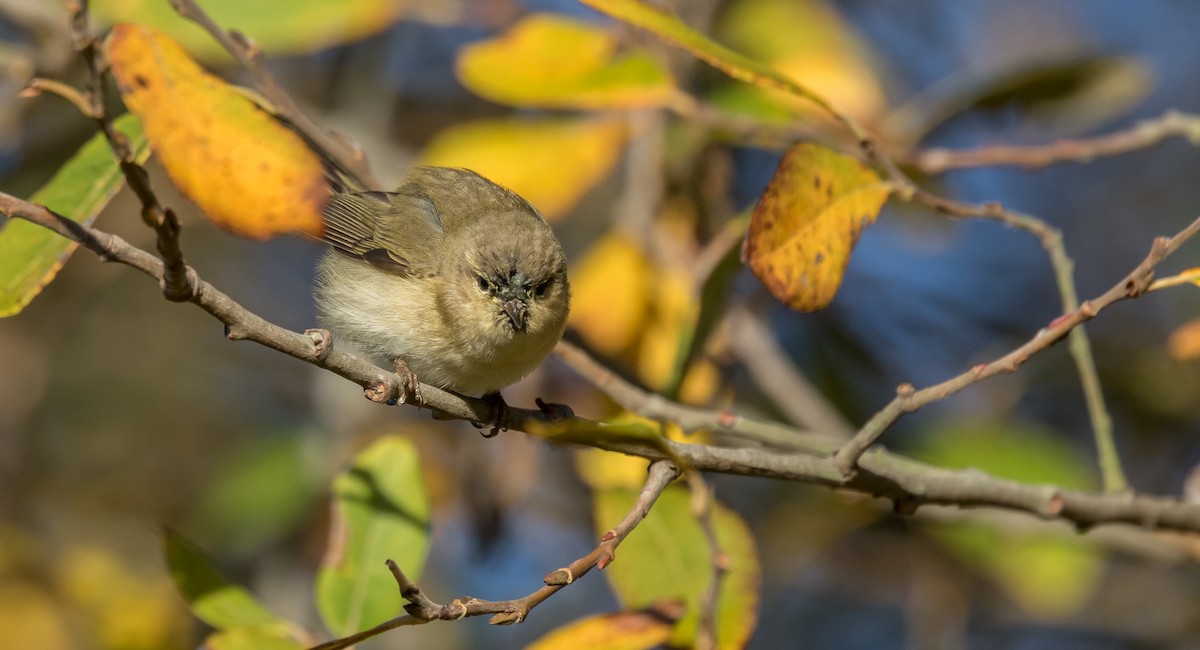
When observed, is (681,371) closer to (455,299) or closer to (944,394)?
(455,299)

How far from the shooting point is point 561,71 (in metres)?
2.81

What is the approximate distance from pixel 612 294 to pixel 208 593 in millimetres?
1433

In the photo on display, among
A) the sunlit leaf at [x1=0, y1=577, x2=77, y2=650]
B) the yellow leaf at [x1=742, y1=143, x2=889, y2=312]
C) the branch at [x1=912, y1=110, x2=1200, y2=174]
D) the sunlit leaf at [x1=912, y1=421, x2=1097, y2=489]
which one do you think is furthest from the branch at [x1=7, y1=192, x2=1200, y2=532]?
the sunlit leaf at [x1=0, y1=577, x2=77, y2=650]

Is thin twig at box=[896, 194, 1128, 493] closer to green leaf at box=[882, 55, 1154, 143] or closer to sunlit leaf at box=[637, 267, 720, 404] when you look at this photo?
green leaf at box=[882, 55, 1154, 143]

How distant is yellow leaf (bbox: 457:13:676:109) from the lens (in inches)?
107

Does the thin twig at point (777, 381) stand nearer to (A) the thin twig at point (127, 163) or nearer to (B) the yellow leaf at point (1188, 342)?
(B) the yellow leaf at point (1188, 342)

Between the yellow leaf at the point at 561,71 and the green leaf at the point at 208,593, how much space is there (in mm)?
1275

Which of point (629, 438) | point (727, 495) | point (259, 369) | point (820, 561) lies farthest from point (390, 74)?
point (629, 438)

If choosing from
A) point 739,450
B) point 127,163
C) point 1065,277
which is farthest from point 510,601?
point 1065,277

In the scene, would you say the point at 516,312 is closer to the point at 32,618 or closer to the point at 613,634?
the point at 613,634

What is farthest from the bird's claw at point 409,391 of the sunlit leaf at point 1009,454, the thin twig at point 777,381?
the sunlit leaf at point 1009,454

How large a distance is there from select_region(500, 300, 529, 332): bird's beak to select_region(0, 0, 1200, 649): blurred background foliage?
38 centimetres

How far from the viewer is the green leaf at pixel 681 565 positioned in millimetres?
2242

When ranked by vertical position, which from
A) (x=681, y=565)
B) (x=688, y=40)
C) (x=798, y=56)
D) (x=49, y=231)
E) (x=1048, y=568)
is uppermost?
(x=798, y=56)
